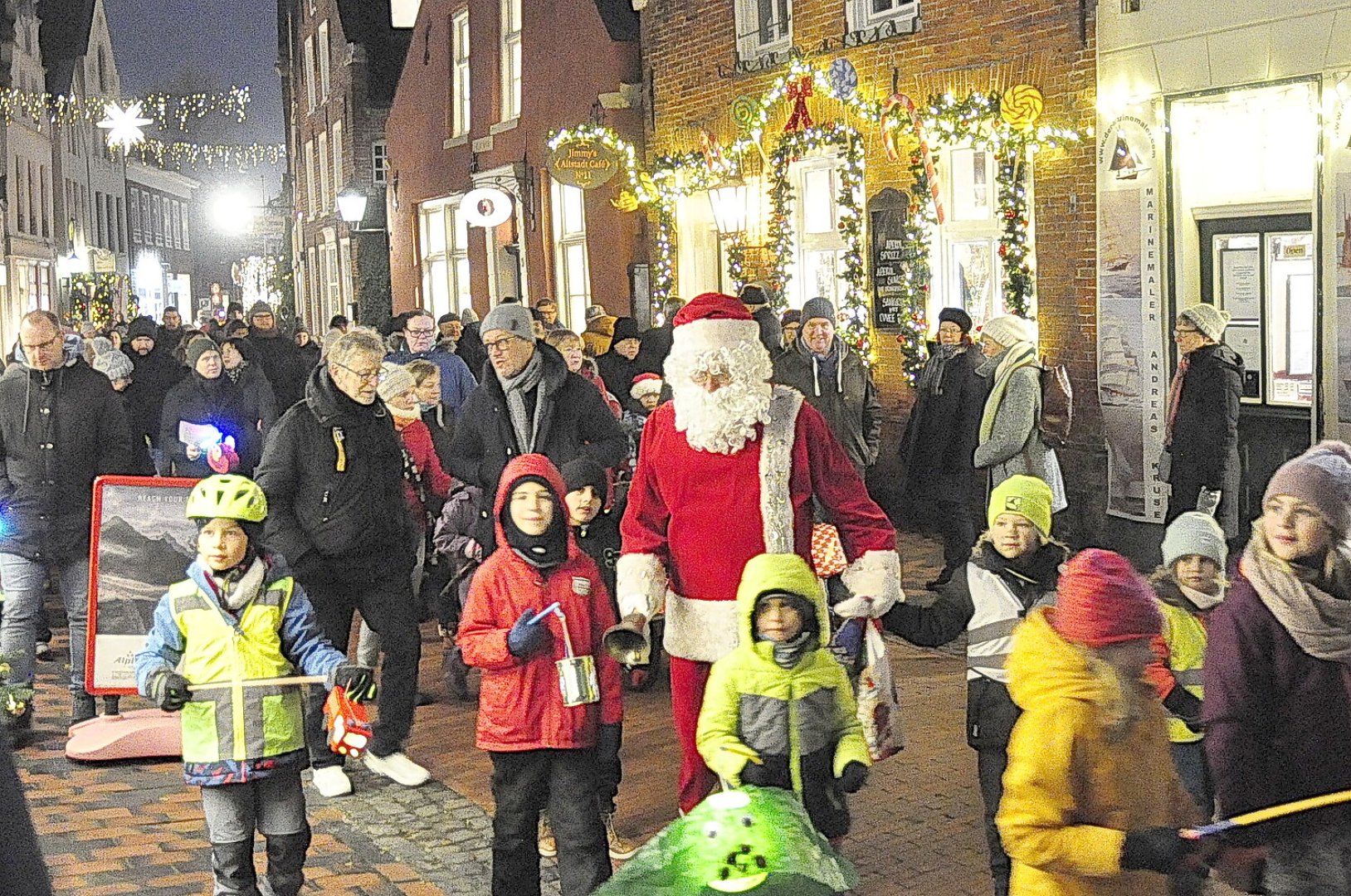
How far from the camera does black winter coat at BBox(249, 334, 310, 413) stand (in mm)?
17344

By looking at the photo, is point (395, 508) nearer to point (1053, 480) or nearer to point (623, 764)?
point (623, 764)

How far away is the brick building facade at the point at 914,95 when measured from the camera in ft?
43.8

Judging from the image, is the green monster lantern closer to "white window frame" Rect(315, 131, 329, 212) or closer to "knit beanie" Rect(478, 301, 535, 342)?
"knit beanie" Rect(478, 301, 535, 342)

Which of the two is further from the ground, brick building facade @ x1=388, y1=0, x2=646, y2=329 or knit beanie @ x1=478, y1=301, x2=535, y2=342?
brick building facade @ x1=388, y1=0, x2=646, y2=329

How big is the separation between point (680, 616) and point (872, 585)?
63cm

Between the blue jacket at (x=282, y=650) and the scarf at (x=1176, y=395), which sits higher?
the scarf at (x=1176, y=395)

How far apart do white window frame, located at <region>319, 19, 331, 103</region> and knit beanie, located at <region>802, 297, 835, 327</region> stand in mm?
28008

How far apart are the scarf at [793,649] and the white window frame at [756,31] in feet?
43.1

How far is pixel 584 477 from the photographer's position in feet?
22.8

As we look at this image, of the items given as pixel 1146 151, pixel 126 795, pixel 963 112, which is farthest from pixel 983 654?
pixel 963 112

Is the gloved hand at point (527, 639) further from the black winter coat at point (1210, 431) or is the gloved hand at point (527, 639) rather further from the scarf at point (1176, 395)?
the scarf at point (1176, 395)

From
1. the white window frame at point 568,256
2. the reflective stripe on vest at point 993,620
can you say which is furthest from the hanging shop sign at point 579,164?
the reflective stripe on vest at point 993,620

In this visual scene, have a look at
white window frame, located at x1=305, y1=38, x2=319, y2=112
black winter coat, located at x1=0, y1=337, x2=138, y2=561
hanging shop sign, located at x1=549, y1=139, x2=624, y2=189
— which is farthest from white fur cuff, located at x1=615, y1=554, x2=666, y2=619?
white window frame, located at x1=305, y1=38, x2=319, y2=112

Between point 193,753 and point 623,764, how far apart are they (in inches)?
110
